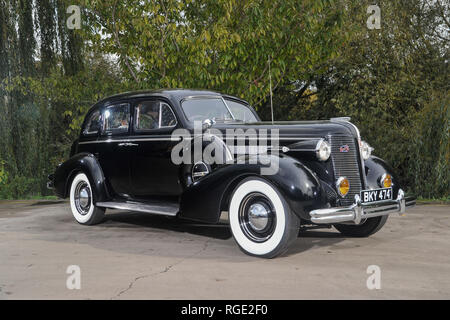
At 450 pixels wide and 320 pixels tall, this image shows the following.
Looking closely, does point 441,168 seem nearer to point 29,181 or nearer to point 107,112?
point 107,112

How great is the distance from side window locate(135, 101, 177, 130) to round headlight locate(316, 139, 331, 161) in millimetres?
1925

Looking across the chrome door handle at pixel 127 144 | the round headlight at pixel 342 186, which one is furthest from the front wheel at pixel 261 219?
the chrome door handle at pixel 127 144

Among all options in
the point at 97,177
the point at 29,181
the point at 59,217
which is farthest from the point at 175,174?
the point at 29,181

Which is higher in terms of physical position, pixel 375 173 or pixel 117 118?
pixel 117 118

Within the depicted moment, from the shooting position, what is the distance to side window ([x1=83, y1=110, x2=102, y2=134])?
7.25 meters

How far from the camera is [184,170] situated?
19.3 ft

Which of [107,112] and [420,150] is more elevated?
[107,112]

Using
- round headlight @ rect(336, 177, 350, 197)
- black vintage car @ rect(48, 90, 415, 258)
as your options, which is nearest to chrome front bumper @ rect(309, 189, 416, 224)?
black vintage car @ rect(48, 90, 415, 258)

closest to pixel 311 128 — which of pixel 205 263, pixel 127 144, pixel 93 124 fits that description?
pixel 205 263

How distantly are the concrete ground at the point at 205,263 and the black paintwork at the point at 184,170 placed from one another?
1.71ft

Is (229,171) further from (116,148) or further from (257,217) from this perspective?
(116,148)

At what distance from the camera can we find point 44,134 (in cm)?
1143

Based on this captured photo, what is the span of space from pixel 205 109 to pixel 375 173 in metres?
2.25

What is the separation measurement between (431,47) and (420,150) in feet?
12.2
